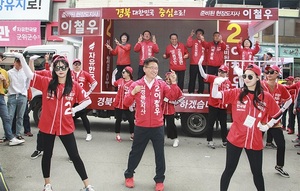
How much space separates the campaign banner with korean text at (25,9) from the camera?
22875 millimetres

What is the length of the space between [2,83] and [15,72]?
1.51 ft

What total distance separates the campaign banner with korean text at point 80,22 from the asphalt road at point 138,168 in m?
2.57

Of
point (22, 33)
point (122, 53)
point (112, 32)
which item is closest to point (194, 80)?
point (122, 53)

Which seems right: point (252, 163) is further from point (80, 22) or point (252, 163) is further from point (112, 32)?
point (112, 32)

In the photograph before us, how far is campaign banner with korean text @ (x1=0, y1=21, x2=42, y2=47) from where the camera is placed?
22.9 m

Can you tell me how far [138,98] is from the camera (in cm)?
457

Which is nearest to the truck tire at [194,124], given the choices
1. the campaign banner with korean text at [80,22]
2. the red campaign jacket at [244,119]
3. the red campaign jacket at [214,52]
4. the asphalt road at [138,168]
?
the asphalt road at [138,168]

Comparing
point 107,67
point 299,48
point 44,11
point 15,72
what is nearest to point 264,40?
point 299,48

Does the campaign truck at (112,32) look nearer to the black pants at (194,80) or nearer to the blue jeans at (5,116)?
the black pants at (194,80)

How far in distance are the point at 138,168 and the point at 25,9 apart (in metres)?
20.6

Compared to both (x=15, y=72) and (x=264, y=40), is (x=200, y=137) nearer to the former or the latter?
(x=15, y=72)

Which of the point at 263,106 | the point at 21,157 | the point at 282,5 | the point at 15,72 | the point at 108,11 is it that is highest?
the point at 282,5

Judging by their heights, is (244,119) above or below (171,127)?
above

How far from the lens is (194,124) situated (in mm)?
8070
